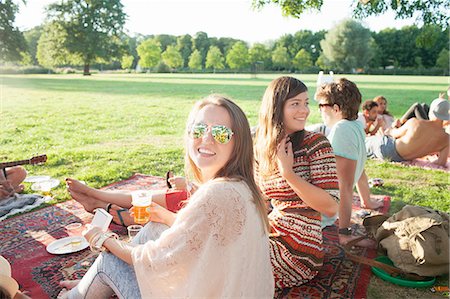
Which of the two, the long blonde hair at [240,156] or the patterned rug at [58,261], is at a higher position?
the long blonde hair at [240,156]

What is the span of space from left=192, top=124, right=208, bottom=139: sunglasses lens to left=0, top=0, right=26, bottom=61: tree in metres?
22.9

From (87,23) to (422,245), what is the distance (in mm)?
59403

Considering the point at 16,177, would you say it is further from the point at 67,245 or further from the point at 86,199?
the point at 67,245

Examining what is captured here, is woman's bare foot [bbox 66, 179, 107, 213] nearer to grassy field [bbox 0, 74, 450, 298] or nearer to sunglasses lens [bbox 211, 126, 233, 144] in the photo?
grassy field [bbox 0, 74, 450, 298]

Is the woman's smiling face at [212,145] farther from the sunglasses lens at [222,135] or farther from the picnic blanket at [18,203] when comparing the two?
the picnic blanket at [18,203]


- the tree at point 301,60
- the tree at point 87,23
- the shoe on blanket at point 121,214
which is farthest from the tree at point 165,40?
the shoe on blanket at point 121,214

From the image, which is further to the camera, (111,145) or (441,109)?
(111,145)

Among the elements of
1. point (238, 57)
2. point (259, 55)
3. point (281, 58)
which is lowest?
point (281, 58)

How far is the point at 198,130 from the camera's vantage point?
2.04m

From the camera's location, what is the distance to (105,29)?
2196 inches

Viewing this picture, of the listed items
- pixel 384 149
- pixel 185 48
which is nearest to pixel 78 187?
pixel 384 149

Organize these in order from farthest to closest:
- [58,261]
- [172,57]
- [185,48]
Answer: [185,48] < [172,57] < [58,261]

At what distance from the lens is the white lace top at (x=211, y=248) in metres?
1.75

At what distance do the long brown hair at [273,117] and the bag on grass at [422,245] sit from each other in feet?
5.05
